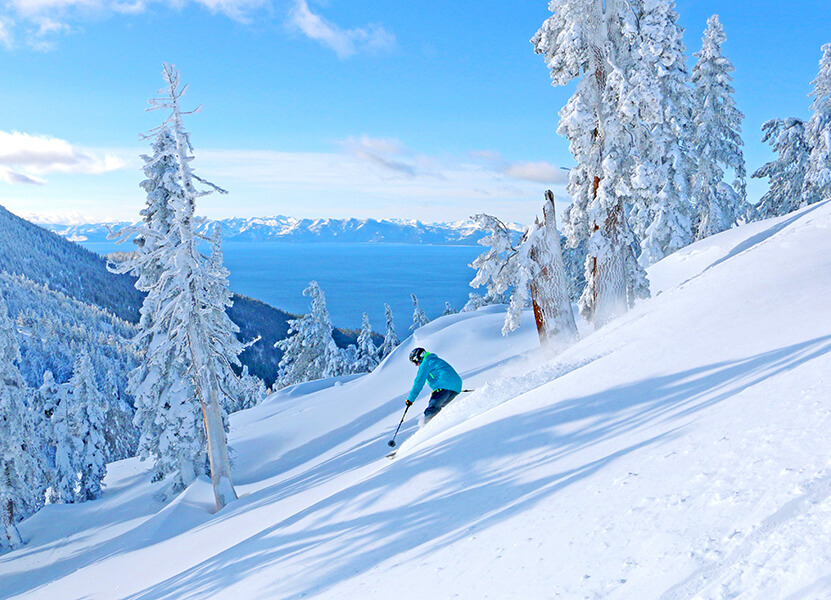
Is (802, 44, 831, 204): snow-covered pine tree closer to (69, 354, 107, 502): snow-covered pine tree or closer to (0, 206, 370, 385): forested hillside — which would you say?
(69, 354, 107, 502): snow-covered pine tree

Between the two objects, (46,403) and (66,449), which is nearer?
(66,449)

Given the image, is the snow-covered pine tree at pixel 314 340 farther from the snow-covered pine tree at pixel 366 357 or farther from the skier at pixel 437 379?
the skier at pixel 437 379

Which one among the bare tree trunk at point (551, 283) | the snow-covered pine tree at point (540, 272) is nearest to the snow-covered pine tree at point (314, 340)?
the snow-covered pine tree at point (540, 272)

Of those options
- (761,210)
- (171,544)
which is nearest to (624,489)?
(171,544)

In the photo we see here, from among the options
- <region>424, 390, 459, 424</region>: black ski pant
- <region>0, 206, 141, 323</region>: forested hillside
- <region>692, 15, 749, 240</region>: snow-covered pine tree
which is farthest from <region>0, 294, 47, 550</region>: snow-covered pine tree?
<region>0, 206, 141, 323</region>: forested hillside

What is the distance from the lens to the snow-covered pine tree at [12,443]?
2280 cm

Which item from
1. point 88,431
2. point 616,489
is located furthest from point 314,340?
point 616,489

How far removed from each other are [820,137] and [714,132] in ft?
16.7

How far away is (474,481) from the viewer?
16.9 ft

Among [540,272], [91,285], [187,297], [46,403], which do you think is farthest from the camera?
[91,285]

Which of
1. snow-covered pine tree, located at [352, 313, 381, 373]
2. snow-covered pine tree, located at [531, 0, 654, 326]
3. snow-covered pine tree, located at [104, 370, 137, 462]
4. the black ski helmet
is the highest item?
snow-covered pine tree, located at [531, 0, 654, 326]

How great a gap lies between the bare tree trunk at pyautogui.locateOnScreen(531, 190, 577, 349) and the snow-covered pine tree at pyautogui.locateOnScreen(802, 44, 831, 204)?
20295 millimetres

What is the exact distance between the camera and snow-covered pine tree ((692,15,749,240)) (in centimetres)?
2594

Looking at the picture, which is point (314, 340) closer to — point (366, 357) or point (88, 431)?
point (366, 357)
